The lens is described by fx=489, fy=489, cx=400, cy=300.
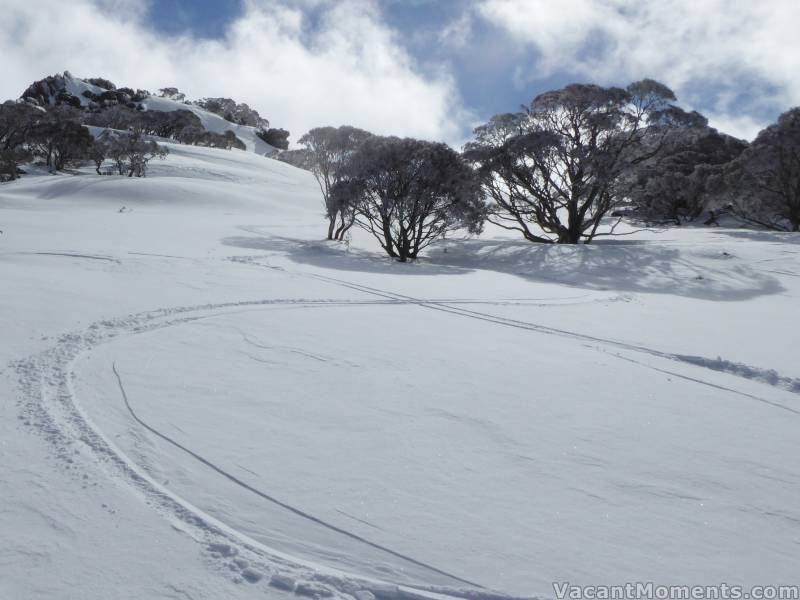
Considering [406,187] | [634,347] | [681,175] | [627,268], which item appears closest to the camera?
[634,347]

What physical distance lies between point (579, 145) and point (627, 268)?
7.86 metres

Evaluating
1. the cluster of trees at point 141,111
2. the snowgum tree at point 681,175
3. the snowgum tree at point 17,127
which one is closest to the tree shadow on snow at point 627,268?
the snowgum tree at point 681,175

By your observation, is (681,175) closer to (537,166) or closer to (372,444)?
(537,166)

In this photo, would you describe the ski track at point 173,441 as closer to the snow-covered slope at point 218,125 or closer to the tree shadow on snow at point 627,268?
the tree shadow on snow at point 627,268

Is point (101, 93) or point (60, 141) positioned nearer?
point (60, 141)

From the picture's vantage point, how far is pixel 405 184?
18.1 m

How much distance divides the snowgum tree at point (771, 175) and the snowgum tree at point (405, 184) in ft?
55.4

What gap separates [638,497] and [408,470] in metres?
1.49

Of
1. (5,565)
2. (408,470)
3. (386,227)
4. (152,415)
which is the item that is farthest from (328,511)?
(386,227)

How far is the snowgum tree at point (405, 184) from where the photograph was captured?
1808cm

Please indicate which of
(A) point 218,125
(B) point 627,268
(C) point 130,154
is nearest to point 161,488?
(B) point 627,268

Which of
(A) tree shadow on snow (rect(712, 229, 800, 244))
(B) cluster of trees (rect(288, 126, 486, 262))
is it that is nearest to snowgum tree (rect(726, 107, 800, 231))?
(A) tree shadow on snow (rect(712, 229, 800, 244))

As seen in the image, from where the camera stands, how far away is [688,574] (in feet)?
8.23

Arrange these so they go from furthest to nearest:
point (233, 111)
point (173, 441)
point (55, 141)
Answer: point (233, 111) < point (55, 141) < point (173, 441)
